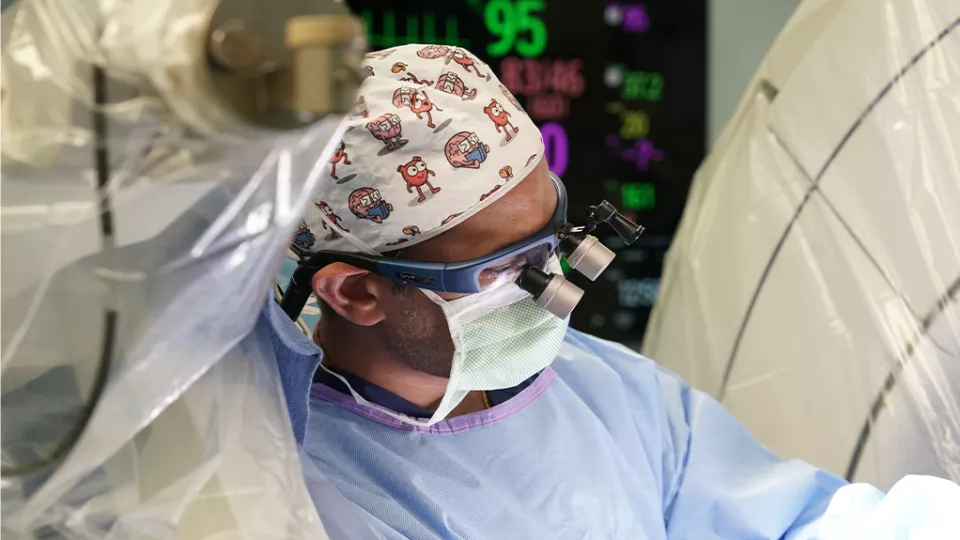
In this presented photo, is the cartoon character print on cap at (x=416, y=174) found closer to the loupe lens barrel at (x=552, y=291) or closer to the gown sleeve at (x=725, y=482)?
the loupe lens barrel at (x=552, y=291)

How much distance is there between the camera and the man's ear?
0.90 m

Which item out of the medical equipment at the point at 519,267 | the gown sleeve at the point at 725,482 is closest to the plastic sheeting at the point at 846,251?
the gown sleeve at the point at 725,482

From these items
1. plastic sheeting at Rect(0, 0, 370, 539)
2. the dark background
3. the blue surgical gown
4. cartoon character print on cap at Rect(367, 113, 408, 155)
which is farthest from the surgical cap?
the dark background

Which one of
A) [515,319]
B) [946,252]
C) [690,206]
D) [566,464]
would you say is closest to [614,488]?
[566,464]

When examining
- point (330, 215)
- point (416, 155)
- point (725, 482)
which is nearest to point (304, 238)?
point (330, 215)

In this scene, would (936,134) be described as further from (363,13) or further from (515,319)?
(363,13)

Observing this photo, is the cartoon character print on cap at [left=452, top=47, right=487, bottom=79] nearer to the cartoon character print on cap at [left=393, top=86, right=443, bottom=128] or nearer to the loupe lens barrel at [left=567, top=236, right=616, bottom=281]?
the cartoon character print on cap at [left=393, top=86, right=443, bottom=128]

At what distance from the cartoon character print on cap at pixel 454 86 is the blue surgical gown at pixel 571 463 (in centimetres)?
29

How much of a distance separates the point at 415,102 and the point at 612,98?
1267mm

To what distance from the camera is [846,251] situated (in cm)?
105

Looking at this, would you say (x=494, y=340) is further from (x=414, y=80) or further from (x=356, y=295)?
(x=414, y=80)

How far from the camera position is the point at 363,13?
1845 millimetres

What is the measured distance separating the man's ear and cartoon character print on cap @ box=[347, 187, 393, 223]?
0.07 metres

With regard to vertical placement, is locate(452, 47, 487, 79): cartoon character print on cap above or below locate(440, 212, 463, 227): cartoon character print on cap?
above
